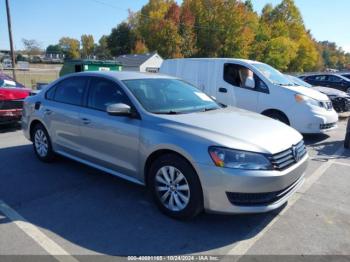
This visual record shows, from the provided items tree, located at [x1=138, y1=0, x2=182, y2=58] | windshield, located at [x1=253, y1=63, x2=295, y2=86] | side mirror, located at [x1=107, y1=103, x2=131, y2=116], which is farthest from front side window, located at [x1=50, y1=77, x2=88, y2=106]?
tree, located at [x1=138, y1=0, x2=182, y2=58]

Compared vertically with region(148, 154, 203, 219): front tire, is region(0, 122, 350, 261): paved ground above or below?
below

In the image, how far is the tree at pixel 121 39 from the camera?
6931 cm

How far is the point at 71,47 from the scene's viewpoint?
364ft

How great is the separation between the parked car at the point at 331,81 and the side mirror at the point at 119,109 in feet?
56.4

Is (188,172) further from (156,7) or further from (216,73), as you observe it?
(156,7)

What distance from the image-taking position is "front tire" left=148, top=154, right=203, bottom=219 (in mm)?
3439

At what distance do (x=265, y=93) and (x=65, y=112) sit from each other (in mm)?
4661

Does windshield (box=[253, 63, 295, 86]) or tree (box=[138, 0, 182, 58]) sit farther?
A: tree (box=[138, 0, 182, 58])

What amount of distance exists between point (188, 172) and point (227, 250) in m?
0.84

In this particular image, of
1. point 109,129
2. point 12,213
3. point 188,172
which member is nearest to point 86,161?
point 109,129

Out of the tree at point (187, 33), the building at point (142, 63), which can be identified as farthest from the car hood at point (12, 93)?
the tree at point (187, 33)

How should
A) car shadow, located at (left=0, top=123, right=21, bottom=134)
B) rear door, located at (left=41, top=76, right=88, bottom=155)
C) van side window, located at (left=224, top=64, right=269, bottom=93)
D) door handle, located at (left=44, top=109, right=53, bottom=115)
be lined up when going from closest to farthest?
rear door, located at (left=41, top=76, right=88, bottom=155)
door handle, located at (left=44, top=109, right=53, bottom=115)
van side window, located at (left=224, top=64, right=269, bottom=93)
car shadow, located at (left=0, top=123, right=21, bottom=134)

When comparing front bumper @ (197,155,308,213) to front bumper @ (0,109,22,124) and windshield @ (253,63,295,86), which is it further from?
front bumper @ (0,109,22,124)

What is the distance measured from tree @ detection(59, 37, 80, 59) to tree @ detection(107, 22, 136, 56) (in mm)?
32443
